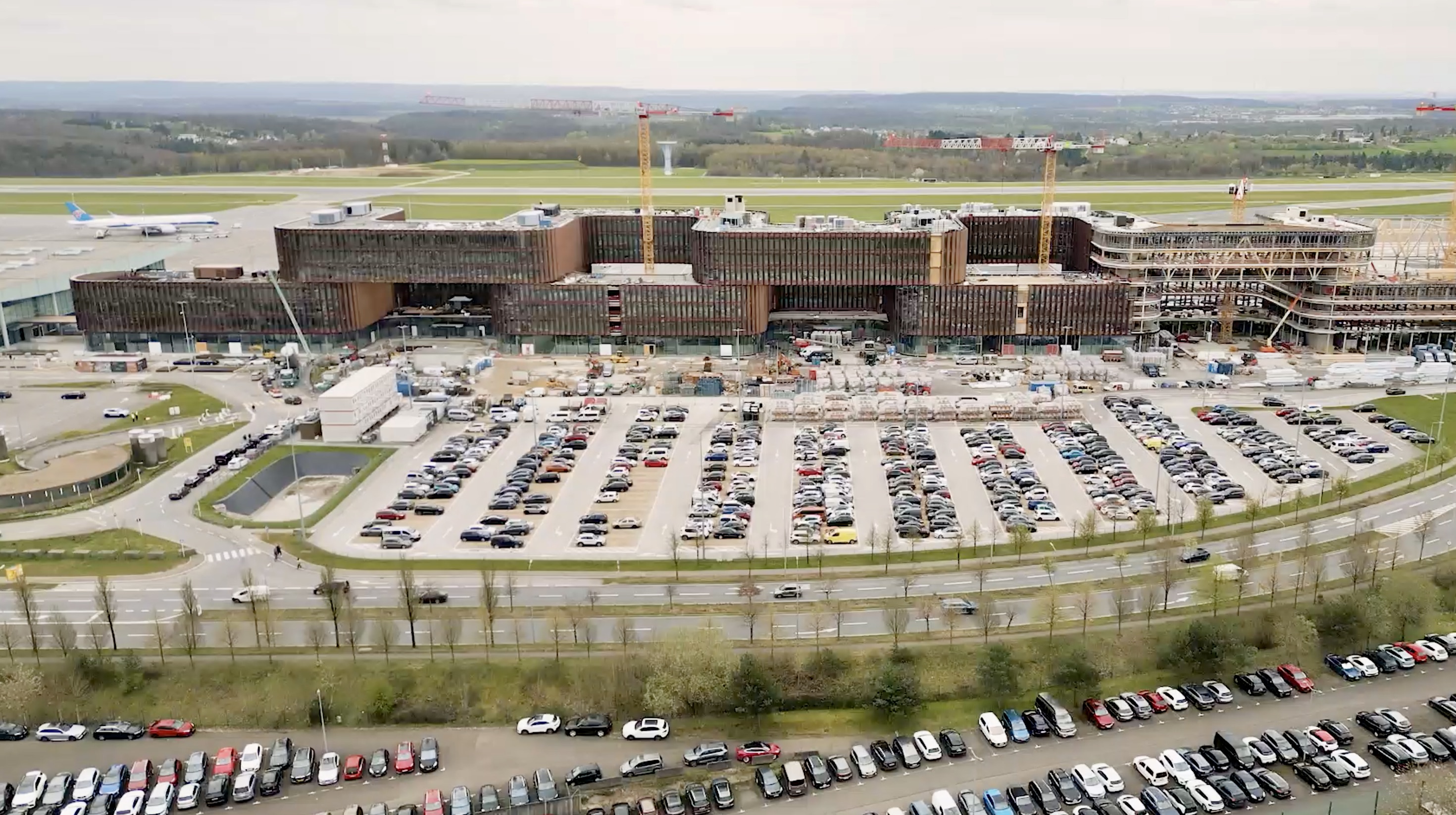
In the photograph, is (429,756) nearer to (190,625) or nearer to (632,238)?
(190,625)

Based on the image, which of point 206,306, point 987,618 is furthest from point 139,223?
point 987,618

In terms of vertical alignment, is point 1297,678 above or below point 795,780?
above

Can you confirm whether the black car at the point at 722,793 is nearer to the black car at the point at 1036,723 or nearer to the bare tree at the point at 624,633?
the bare tree at the point at 624,633

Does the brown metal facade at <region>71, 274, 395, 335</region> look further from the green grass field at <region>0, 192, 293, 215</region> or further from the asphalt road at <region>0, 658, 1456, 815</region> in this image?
the green grass field at <region>0, 192, 293, 215</region>

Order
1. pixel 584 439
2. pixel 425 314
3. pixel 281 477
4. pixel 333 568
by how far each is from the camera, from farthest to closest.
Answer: pixel 425 314 < pixel 584 439 < pixel 281 477 < pixel 333 568

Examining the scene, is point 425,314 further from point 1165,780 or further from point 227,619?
point 1165,780

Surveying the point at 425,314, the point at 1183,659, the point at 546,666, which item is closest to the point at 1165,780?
the point at 1183,659
